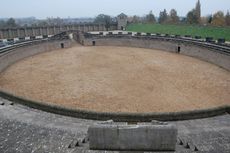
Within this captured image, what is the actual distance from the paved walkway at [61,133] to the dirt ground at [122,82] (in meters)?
5.34

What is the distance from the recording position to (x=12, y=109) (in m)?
14.3

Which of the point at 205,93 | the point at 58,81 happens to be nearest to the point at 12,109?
the point at 58,81

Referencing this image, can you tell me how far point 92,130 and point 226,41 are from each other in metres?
38.0

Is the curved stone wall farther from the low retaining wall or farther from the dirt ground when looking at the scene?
the dirt ground

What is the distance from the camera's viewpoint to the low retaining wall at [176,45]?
3266cm

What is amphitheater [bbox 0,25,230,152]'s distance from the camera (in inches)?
450

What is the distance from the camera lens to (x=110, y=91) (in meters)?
22.1

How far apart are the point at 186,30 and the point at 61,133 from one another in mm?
45435

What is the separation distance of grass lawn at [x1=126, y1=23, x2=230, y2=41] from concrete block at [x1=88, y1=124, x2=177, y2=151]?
1446 inches

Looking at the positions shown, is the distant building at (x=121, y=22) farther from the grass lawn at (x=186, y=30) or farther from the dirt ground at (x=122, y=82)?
the dirt ground at (x=122, y=82)

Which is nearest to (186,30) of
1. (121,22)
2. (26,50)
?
(121,22)

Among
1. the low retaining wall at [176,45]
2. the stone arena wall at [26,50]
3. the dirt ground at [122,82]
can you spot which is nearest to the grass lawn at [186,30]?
the low retaining wall at [176,45]

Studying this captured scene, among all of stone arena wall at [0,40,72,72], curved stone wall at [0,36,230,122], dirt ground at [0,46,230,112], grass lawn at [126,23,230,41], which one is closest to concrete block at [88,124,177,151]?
curved stone wall at [0,36,230,122]

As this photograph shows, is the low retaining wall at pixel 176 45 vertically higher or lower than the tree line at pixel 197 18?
lower
